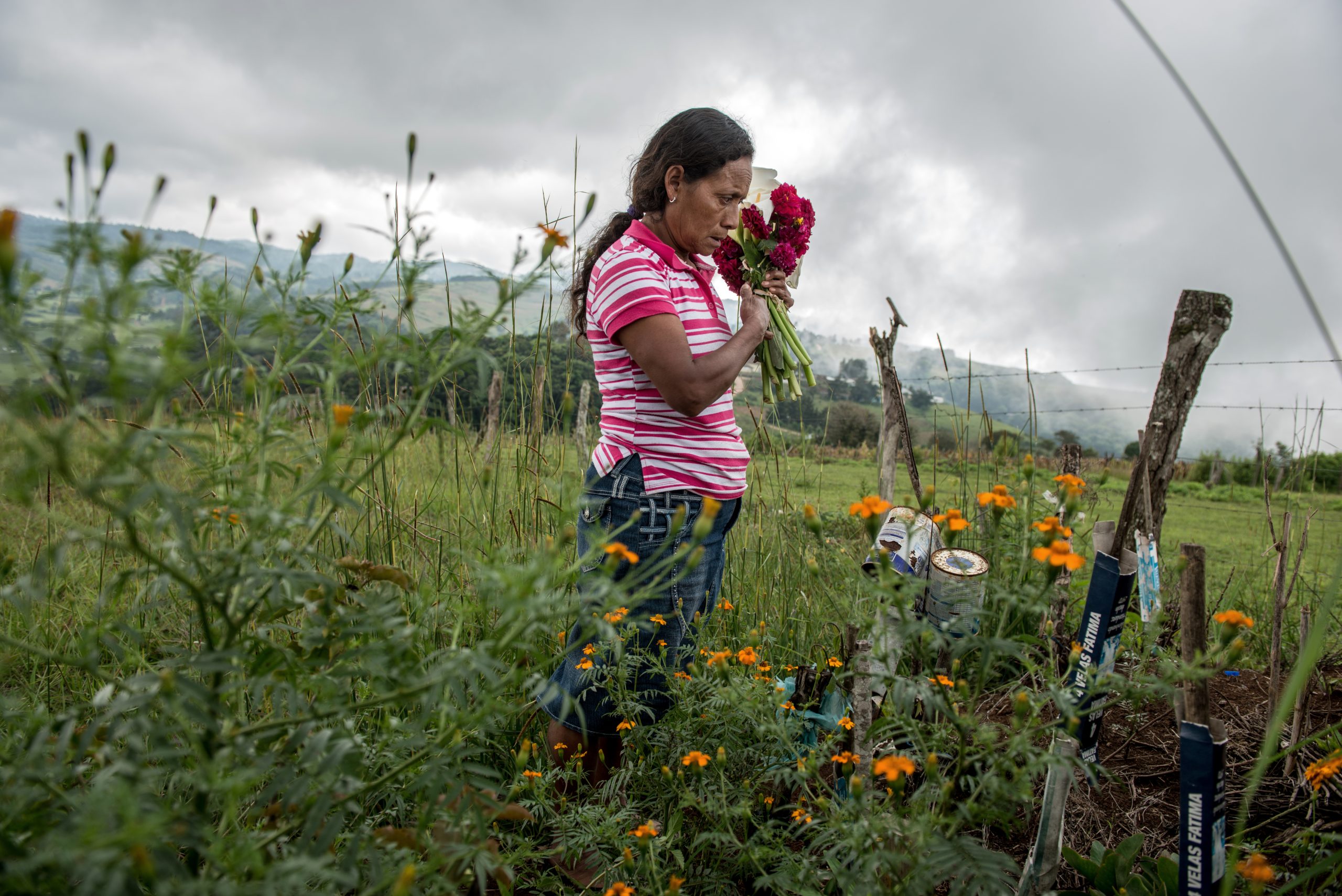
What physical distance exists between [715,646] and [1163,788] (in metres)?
1.19

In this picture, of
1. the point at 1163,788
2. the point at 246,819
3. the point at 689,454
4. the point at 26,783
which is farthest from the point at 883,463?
the point at 26,783

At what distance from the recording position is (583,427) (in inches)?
155

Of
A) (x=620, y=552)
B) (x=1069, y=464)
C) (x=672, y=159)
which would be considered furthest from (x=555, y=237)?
(x=1069, y=464)

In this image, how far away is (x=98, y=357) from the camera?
0.81 m

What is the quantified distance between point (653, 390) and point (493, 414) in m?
1.20

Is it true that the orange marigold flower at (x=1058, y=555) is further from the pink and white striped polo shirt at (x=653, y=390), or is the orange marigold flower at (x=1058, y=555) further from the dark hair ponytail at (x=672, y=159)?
the dark hair ponytail at (x=672, y=159)

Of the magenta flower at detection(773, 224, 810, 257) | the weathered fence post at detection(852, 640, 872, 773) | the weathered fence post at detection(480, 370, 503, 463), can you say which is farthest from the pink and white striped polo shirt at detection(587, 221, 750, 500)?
the weathered fence post at detection(480, 370, 503, 463)

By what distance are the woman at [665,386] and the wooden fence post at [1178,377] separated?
3.03 feet

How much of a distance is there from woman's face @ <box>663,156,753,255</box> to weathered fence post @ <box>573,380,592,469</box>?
3.09 feet

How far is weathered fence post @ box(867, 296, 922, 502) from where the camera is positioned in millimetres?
2322

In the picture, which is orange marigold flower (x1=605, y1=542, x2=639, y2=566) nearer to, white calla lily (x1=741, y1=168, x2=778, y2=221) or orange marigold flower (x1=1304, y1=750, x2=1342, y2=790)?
orange marigold flower (x1=1304, y1=750, x2=1342, y2=790)

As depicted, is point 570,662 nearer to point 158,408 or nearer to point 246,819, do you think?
point 246,819

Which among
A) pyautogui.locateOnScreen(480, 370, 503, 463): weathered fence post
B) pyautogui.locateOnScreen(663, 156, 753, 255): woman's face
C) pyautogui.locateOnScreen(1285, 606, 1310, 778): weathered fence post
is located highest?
pyautogui.locateOnScreen(663, 156, 753, 255): woman's face

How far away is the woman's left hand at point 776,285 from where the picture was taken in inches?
95.3
